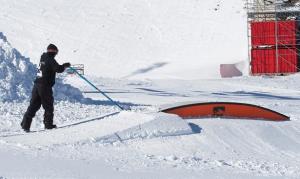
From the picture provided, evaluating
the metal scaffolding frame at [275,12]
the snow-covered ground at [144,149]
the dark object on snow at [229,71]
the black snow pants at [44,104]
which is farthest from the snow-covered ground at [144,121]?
the metal scaffolding frame at [275,12]

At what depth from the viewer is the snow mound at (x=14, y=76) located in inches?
509

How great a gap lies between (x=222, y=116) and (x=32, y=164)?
523 cm

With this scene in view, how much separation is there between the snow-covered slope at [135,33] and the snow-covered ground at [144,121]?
112 millimetres

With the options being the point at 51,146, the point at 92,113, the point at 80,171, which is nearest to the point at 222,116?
the point at 92,113

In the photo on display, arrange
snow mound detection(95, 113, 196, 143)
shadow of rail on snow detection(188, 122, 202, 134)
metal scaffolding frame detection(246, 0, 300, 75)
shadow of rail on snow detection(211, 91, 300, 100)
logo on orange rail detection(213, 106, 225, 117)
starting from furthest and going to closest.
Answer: metal scaffolding frame detection(246, 0, 300, 75) → shadow of rail on snow detection(211, 91, 300, 100) → logo on orange rail detection(213, 106, 225, 117) → shadow of rail on snow detection(188, 122, 202, 134) → snow mound detection(95, 113, 196, 143)

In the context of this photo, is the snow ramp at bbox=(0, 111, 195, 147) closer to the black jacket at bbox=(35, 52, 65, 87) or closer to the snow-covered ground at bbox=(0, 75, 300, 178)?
the snow-covered ground at bbox=(0, 75, 300, 178)

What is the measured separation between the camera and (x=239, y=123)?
36.1 ft

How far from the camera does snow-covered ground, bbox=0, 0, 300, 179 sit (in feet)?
24.3

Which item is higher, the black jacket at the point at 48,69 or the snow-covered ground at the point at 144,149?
the black jacket at the point at 48,69

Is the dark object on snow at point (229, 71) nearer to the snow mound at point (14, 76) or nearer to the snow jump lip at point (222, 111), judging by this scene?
the snow mound at point (14, 76)

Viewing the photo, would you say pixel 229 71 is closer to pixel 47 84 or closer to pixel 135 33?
pixel 135 33

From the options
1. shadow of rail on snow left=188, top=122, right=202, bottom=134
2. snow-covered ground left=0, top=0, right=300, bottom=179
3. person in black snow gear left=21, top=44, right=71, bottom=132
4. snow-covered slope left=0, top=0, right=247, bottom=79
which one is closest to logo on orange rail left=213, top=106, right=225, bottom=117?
snow-covered ground left=0, top=0, right=300, bottom=179

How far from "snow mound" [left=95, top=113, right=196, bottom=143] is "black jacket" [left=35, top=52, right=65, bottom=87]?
4.32ft

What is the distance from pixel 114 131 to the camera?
29.8 ft
